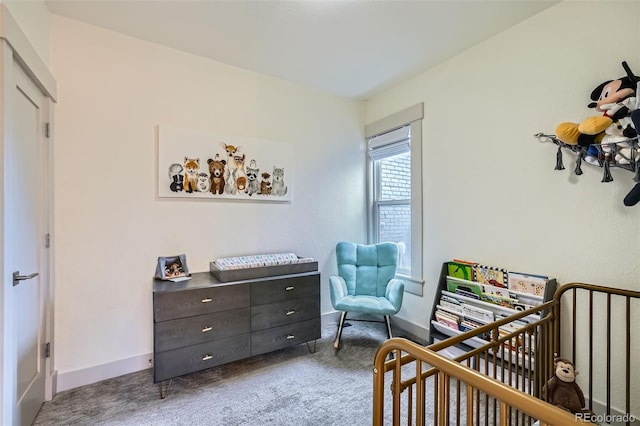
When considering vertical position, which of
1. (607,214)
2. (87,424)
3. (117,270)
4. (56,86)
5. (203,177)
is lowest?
(87,424)

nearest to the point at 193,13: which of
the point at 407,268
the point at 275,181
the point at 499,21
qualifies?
the point at 275,181

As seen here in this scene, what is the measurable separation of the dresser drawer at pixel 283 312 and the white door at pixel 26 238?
131cm

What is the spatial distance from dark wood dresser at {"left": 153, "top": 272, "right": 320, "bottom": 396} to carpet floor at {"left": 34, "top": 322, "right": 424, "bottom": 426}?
6.2 inches

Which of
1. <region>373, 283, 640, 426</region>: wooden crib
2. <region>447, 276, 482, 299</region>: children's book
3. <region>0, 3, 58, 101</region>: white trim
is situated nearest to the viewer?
<region>0, 3, 58, 101</region>: white trim

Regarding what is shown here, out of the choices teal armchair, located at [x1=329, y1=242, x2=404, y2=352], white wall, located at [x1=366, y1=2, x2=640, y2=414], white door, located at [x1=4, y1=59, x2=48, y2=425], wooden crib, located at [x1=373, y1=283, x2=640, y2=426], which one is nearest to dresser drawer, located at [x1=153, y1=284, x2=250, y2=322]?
white door, located at [x1=4, y1=59, x2=48, y2=425]

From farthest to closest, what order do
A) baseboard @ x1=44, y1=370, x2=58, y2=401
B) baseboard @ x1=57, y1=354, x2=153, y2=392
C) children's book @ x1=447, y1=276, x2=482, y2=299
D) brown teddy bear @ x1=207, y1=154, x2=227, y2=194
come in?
brown teddy bear @ x1=207, y1=154, x2=227, y2=194 → children's book @ x1=447, y1=276, x2=482, y2=299 → baseboard @ x1=57, y1=354, x2=153, y2=392 → baseboard @ x1=44, y1=370, x2=58, y2=401

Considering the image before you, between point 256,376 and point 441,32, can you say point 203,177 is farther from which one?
point 441,32

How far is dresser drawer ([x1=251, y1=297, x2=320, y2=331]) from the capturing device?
2.37m

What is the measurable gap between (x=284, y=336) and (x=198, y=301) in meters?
0.78

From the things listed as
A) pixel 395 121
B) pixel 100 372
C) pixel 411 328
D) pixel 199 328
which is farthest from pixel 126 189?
pixel 411 328

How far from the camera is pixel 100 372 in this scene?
86.7 inches

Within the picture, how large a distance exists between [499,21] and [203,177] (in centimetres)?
258

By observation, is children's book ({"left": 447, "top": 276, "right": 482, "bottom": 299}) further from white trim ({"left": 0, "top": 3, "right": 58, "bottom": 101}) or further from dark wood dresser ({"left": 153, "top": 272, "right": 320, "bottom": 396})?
white trim ({"left": 0, "top": 3, "right": 58, "bottom": 101})

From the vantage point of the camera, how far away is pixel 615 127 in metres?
1.56
